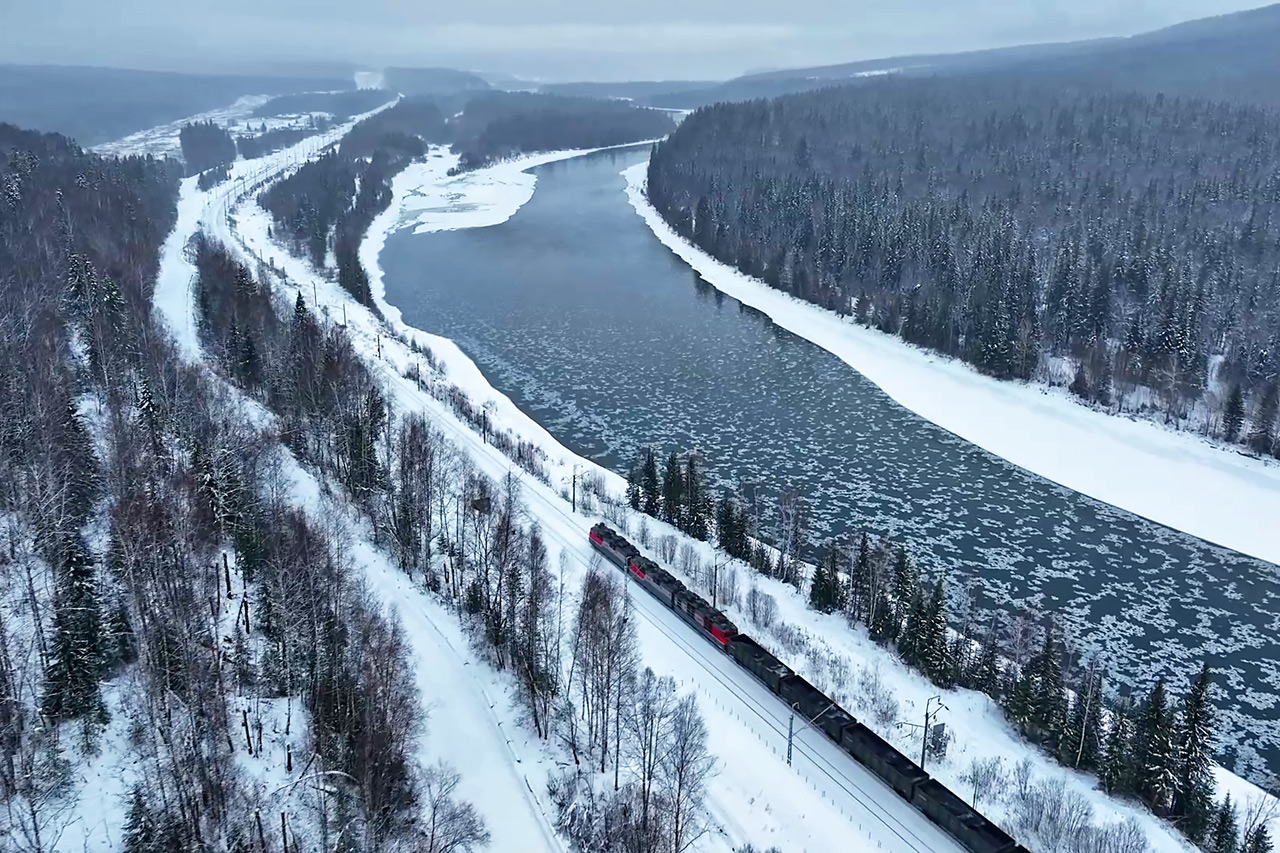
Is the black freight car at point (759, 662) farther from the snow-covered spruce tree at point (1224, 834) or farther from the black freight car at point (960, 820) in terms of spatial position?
the snow-covered spruce tree at point (1224, 834)

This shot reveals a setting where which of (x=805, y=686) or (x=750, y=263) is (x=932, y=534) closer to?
(x=805, y=686)

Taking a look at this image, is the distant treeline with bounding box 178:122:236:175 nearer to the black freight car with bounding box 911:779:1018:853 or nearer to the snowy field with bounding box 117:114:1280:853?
the snowy field with bounding box 117:114:1280:853

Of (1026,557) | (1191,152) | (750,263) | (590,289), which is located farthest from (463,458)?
(1191,152)

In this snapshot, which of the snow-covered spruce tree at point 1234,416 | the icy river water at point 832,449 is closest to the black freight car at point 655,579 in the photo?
the icy river water at point 832,449

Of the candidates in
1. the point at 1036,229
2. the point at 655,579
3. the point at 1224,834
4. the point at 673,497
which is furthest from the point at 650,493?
the point at 1036,229

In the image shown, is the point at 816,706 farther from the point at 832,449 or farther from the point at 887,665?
the point at 832,449

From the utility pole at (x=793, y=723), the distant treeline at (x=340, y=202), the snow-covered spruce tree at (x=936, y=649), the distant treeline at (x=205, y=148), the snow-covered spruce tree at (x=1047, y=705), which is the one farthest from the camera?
the distant treeline at (x=205, y=148)

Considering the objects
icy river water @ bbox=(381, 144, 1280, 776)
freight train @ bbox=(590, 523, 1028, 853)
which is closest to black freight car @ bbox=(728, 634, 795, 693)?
freight train @ bbox=(590, 523, 1028, 853)
